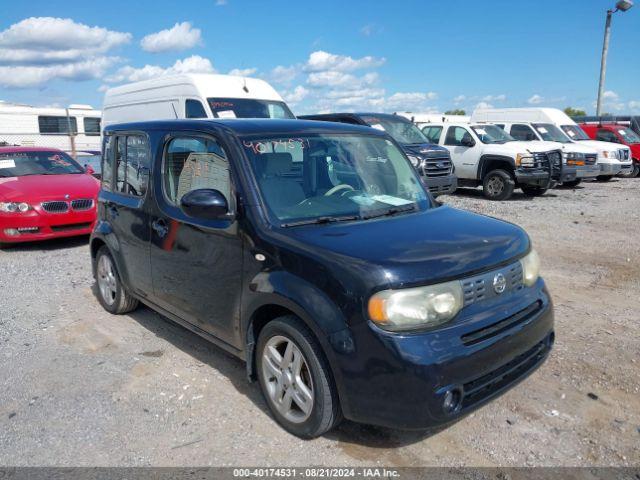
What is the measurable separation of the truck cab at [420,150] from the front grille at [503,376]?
27.9ft

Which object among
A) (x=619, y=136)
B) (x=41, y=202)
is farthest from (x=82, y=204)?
(x=619, y=136)

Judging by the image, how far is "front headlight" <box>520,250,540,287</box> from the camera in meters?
3.27

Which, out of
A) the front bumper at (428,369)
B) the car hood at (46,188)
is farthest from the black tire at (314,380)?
the car hood at (46,188)

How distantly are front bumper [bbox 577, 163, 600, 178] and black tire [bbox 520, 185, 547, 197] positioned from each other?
1990 mm

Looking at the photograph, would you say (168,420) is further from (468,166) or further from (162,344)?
(468,166)

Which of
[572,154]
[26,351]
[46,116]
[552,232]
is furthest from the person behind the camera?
[46,116]

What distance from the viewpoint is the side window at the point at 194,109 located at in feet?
35.7

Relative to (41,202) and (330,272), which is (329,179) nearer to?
(330,272)

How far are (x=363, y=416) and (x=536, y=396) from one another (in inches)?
59.0

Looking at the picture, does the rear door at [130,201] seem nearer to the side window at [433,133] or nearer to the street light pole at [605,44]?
the side window at [433,133]

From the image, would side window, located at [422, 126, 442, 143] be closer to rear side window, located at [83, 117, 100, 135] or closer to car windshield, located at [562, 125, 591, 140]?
car windshield, located at [562, 125, 591, 140]

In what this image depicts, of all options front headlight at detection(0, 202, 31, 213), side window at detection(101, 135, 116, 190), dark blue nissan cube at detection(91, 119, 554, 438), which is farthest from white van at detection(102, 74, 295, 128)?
dark blue nissan cube at detection(91, 119, 554, 438)

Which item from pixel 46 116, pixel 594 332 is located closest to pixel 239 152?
pixel 594 332

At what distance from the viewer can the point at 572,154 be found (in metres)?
15.7
